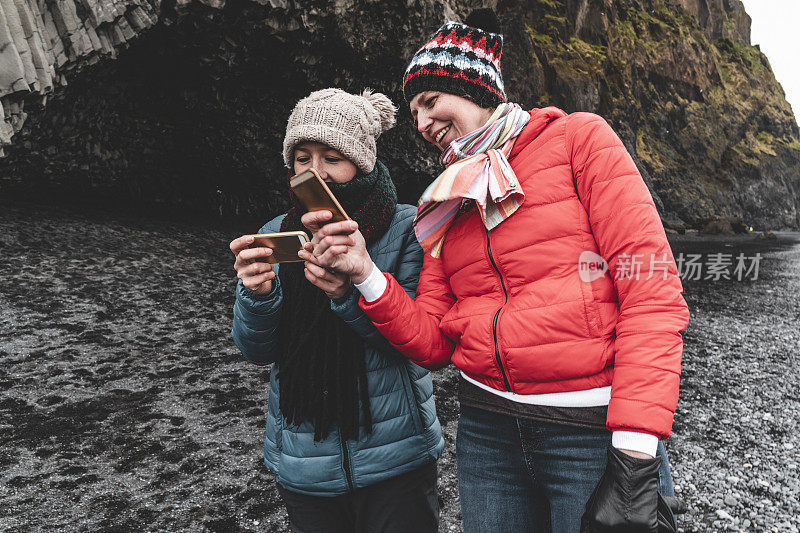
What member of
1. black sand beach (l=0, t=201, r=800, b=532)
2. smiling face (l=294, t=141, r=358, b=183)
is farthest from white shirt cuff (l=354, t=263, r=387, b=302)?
black sand beach (l=0, t=201, r=800, b=532)

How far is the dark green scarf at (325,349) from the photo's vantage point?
1.76 metres

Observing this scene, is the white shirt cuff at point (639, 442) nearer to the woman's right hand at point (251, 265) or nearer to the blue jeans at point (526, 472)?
the blue jeans at point (526, 472)

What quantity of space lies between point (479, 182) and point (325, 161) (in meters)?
0.68

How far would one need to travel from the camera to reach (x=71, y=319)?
6066 mm

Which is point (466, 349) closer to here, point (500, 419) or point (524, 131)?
point (500, 419)

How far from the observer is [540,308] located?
1.37 meters

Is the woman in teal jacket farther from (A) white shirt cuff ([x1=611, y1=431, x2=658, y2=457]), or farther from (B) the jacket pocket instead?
(A) white shirt cuff ([x1=611, y1=431, x2=658, y2=457])

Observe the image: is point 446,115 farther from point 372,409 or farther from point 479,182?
point 372,409

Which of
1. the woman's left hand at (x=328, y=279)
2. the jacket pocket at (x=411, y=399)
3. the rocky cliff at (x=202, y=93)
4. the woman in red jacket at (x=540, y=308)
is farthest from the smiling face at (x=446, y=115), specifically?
the rocky cliff at (x=202, y=93)

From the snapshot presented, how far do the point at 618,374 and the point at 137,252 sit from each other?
953 centimetres

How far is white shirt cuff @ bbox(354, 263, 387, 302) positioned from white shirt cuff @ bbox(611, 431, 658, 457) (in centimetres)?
84

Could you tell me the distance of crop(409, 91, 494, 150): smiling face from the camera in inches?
65.2

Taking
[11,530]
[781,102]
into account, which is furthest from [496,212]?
[781,102]

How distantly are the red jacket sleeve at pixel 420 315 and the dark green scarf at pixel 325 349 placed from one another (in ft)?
0.92
